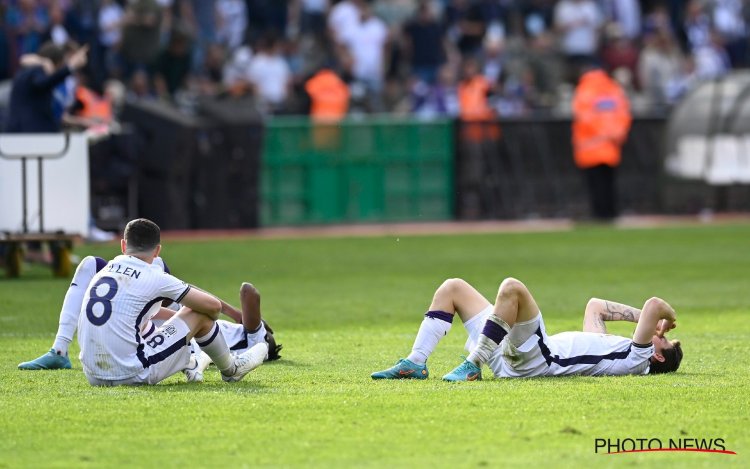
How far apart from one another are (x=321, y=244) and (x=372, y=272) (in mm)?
4304

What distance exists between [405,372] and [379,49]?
1937 cm

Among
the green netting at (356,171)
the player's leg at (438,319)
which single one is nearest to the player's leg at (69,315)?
the player's leg at (438,319)

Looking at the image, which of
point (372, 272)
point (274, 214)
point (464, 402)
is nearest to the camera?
point (464, 402)

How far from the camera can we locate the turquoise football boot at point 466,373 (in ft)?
30.6

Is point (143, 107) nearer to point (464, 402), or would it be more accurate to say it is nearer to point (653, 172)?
point (653, 172)

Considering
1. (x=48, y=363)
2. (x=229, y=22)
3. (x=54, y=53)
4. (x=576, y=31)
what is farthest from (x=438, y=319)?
(x=576, y=31)

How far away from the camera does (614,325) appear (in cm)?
1363

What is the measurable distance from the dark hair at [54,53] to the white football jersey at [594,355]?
9438mm

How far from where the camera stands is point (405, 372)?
31.0ft

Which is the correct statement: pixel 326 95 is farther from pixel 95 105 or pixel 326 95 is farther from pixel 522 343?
pixel 522 343

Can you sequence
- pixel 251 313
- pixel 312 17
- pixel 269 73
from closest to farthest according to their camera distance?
pixel 251 313 → pixel 269 73 → pixel 312 17

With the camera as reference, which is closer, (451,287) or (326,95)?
(451,287)

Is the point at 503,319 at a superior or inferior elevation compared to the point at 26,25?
inferior

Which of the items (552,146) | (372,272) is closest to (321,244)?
(372,272)
